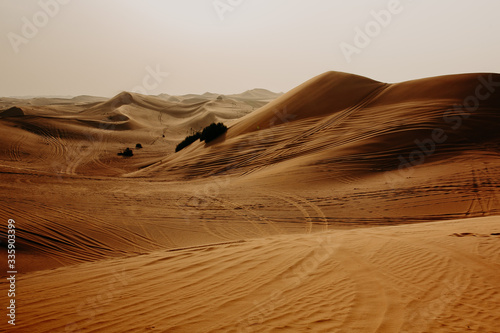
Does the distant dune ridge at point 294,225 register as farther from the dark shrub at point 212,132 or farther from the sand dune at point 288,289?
the dark shrub at point 212,132

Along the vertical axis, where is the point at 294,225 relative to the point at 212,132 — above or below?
below

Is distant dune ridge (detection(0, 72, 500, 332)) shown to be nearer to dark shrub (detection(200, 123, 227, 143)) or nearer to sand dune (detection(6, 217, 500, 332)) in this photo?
sand dune (detection(6, 217, 500, 332))

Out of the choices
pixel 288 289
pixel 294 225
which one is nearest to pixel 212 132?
pixel 294 225

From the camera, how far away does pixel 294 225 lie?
7.63 meters

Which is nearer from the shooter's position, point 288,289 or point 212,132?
point 288,289

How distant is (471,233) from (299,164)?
7.29 meters

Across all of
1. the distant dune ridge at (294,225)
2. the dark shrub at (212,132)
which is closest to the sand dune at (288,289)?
the distant dune ridge at (294,225)

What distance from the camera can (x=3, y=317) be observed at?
127 inches

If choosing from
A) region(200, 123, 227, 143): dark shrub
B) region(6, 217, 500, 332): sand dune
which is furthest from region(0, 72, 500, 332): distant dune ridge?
region(200, 123, 227, 143): dark shrub

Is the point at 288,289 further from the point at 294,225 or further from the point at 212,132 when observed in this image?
the point at 212,132

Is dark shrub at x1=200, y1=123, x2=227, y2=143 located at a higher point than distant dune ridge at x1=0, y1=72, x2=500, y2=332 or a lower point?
higher

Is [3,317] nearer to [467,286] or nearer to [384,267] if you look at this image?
[384,267]

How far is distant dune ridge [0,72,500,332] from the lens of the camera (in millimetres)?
3314

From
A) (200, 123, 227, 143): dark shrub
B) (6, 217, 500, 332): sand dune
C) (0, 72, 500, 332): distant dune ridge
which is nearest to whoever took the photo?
(6, 217, 500, 332): sand dune
